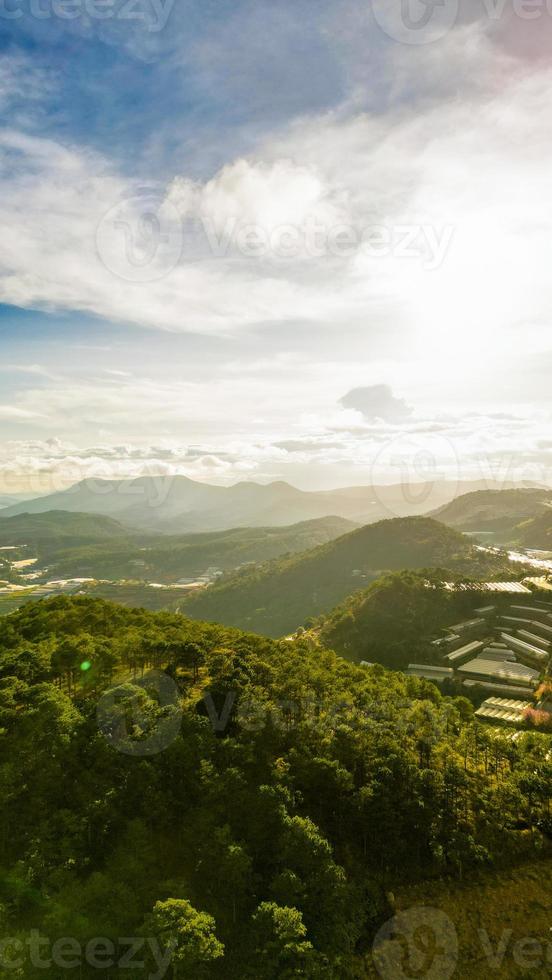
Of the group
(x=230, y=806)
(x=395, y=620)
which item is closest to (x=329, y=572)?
(x=395, y=620)

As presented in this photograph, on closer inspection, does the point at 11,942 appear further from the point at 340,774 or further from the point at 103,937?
the point at 340,774

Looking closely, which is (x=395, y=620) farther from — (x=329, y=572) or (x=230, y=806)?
(x=329, y=572)

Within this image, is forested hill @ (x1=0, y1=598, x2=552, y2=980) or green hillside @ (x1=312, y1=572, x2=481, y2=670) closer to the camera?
forested hill @ (x1=0, y1=598, x2=552, y2=980)

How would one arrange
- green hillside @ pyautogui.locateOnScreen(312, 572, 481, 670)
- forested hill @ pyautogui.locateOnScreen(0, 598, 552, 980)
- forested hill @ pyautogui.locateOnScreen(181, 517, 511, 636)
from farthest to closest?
1. forested hill @ pyautogui.locateOnScreen(181, 517, 511, 636)
2. green hillside @ pyautogui.locateOnScreen(312, 572, 481, 670)
3. forested hill @ pyautogui.locateOnScreen(0, 598, 552, 980)

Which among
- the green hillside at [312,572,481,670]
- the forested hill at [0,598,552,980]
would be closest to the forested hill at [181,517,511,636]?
the green hillside at [312,572,481,670]

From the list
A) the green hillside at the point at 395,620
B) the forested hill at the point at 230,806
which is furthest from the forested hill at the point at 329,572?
the forested hill at the point at 230,806

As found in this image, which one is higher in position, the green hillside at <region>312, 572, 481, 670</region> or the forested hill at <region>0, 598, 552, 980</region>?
the forested hill at <region>0, 598, 552, 980</region>

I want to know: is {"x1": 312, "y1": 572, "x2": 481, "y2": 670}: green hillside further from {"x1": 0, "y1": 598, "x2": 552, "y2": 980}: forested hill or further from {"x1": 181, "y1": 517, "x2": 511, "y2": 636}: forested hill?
{"x1": 181, "y1": 517, "x2": 511, "y2": 636}: forested hill
